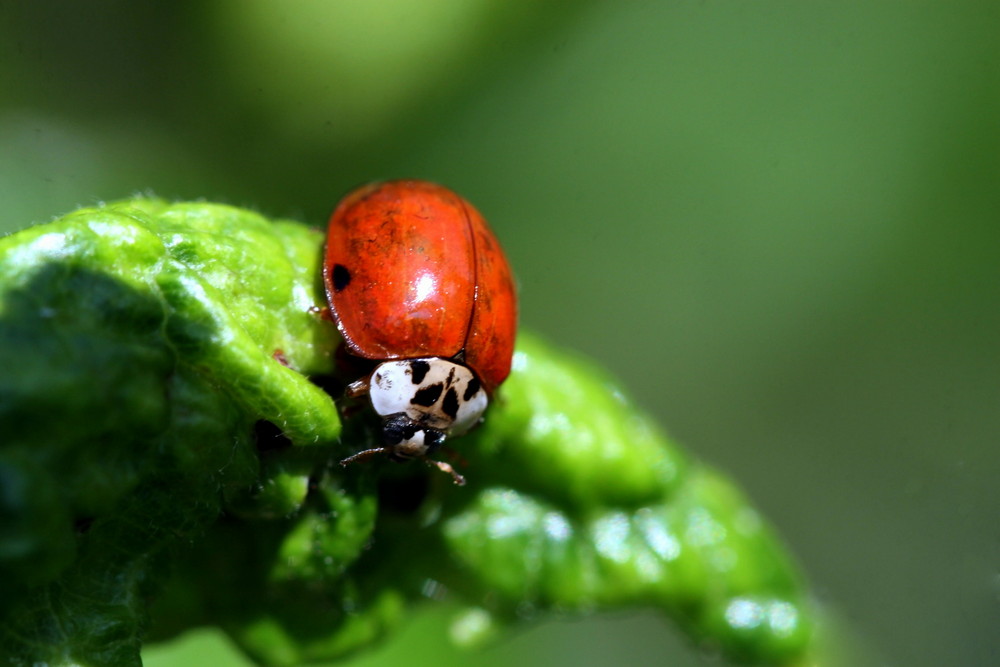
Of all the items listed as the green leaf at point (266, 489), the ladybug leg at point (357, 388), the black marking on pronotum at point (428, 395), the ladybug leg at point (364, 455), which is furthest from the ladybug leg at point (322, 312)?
the black marking on pronotum at point (428, 395)

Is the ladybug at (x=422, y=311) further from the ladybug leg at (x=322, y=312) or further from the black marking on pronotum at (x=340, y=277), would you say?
the ladybug leg at (x=322, y=312)

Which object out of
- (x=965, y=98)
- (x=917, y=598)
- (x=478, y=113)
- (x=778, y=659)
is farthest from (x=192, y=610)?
(x=965, y=98)

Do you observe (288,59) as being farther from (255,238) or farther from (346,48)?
(255,238)

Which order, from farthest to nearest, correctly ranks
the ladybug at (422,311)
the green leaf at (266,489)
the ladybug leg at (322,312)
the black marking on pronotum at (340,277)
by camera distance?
the ladybug at (422,311), the black marking on pronotum at (340,277), the ladybug leg at (322,312), the green leaf at (266,489)

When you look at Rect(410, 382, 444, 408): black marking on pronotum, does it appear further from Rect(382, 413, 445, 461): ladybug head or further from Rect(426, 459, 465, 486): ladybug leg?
Rect(426, 459, 465, 486): ladybug leg

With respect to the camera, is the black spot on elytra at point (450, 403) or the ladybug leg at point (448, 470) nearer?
the ladybug leg at point (448, 470)

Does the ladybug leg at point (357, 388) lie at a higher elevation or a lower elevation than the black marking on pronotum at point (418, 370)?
lower

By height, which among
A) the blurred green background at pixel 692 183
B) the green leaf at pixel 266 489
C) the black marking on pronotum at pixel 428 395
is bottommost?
the green leaf at pixel 266 489
